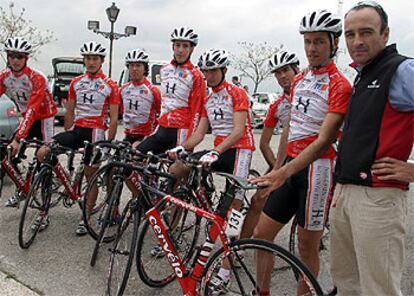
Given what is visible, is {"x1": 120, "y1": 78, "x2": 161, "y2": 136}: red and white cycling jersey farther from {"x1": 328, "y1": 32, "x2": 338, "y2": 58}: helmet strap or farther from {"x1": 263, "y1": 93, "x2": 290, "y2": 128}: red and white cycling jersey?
{"x1": 328, "y1": 32, "x2": 338, "y2": 58}: helmet strap

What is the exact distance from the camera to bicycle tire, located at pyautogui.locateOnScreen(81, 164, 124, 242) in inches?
163

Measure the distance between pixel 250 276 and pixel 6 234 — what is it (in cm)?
313

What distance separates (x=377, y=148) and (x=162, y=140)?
3.17 metres

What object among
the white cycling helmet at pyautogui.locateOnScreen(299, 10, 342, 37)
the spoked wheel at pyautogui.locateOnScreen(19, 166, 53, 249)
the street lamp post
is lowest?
the spoked wheel at pyautogui.locateOnScreen(19, 166, 53, 249)

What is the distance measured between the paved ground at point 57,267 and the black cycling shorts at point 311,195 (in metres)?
1.34

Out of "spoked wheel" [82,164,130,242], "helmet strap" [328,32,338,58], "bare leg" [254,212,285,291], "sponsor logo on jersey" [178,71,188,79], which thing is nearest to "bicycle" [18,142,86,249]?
"spoked wheel" [82,164,130,242]

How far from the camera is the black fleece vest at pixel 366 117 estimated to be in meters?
2.00

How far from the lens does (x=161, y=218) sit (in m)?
3.04

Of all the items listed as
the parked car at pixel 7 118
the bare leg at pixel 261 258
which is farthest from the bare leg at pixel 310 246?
the parked car at pixel 7 118

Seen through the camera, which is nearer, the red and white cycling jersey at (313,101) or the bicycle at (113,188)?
the red and white cycling jersey at (313,101)

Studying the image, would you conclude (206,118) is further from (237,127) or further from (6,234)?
(6,234)

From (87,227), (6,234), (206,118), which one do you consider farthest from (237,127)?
(6,234)

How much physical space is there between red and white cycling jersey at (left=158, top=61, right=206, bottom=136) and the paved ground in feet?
5.64

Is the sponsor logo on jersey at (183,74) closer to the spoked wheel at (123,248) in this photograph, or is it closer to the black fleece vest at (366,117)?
the spoked wheel at (123,248)
